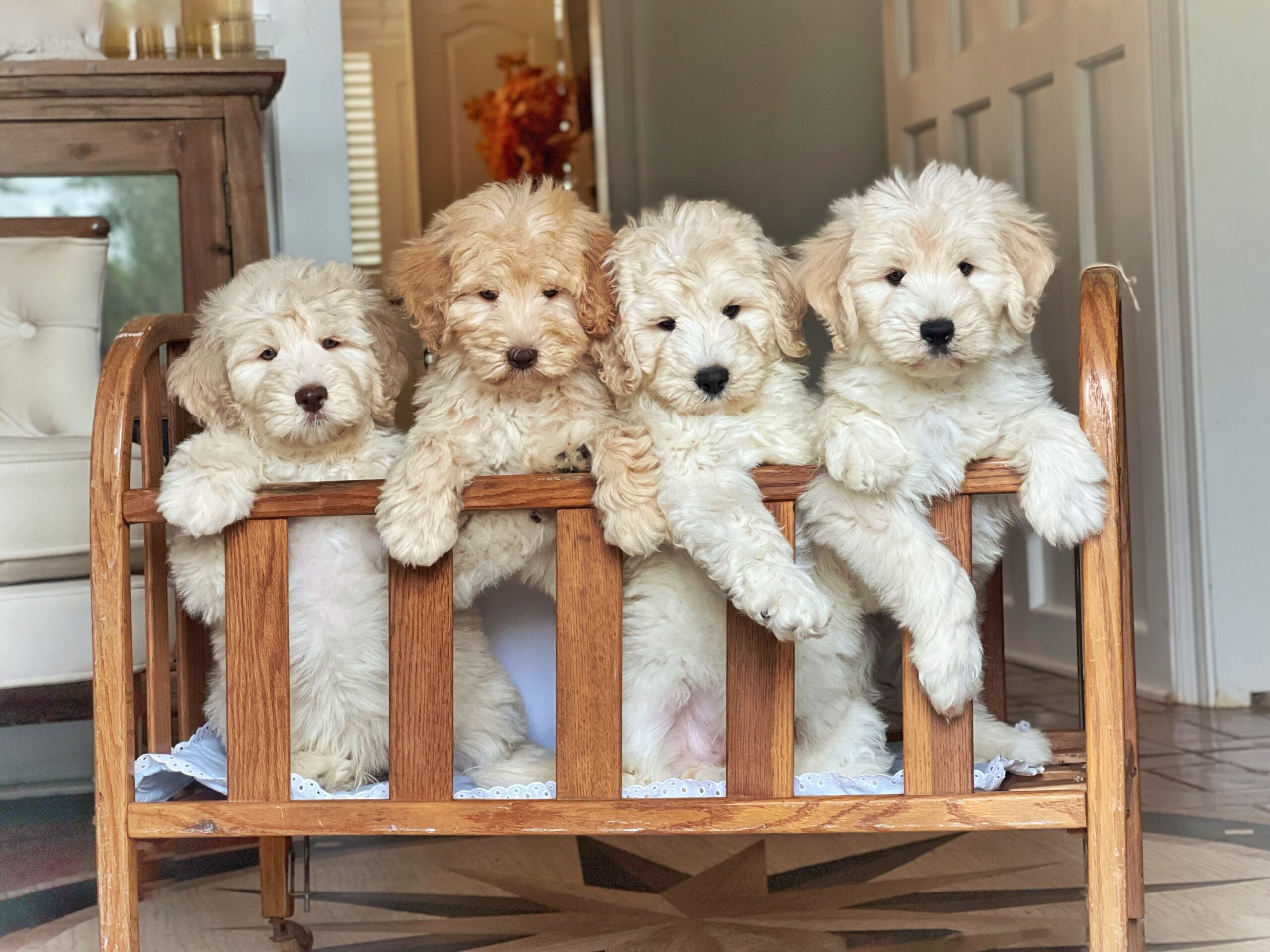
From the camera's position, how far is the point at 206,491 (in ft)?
4.39

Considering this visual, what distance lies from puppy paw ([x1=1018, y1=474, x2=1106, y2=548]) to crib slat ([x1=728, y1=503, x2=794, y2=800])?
240mm

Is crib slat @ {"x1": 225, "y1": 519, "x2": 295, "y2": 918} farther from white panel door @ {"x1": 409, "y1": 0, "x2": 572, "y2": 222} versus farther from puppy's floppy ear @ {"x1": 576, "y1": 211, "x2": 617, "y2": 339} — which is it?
white panel door @ {"x1": 409, "y1": 0, "x2": 572, "y2": 222}

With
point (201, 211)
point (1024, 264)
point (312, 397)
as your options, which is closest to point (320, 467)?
point (312, 397)

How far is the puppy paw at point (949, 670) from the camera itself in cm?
127

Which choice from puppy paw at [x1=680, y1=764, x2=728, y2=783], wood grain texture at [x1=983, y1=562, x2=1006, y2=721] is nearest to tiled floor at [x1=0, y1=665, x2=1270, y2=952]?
wood grain texture at [x1=983, y1=562, x2=1006, y2=721]

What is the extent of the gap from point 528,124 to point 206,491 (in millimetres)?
4377

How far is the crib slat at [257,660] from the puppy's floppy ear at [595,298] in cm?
40

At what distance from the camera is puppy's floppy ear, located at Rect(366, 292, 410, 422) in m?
1.54

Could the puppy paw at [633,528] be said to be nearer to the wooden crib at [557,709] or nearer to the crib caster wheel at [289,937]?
the wooden crib at [557,709]

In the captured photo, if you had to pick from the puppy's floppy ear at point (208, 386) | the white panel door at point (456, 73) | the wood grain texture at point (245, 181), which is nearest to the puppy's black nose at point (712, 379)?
the puppy's floppy ear at point (208, 386)

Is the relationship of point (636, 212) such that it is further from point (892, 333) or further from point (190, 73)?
point (892, 333)

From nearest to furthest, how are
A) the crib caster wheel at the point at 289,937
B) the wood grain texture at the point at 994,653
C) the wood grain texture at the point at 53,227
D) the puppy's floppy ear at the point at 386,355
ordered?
1. the puppy's floppy ear at the point at 386,355
2. the wood grain texture at the point at 994,653
3. the crib caster wheel at the point at 289,937
4. the wood grain texture at the point at 53,227

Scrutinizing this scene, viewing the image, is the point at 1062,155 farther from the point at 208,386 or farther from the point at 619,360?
the point at 208,386

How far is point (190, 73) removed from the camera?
260 cm
